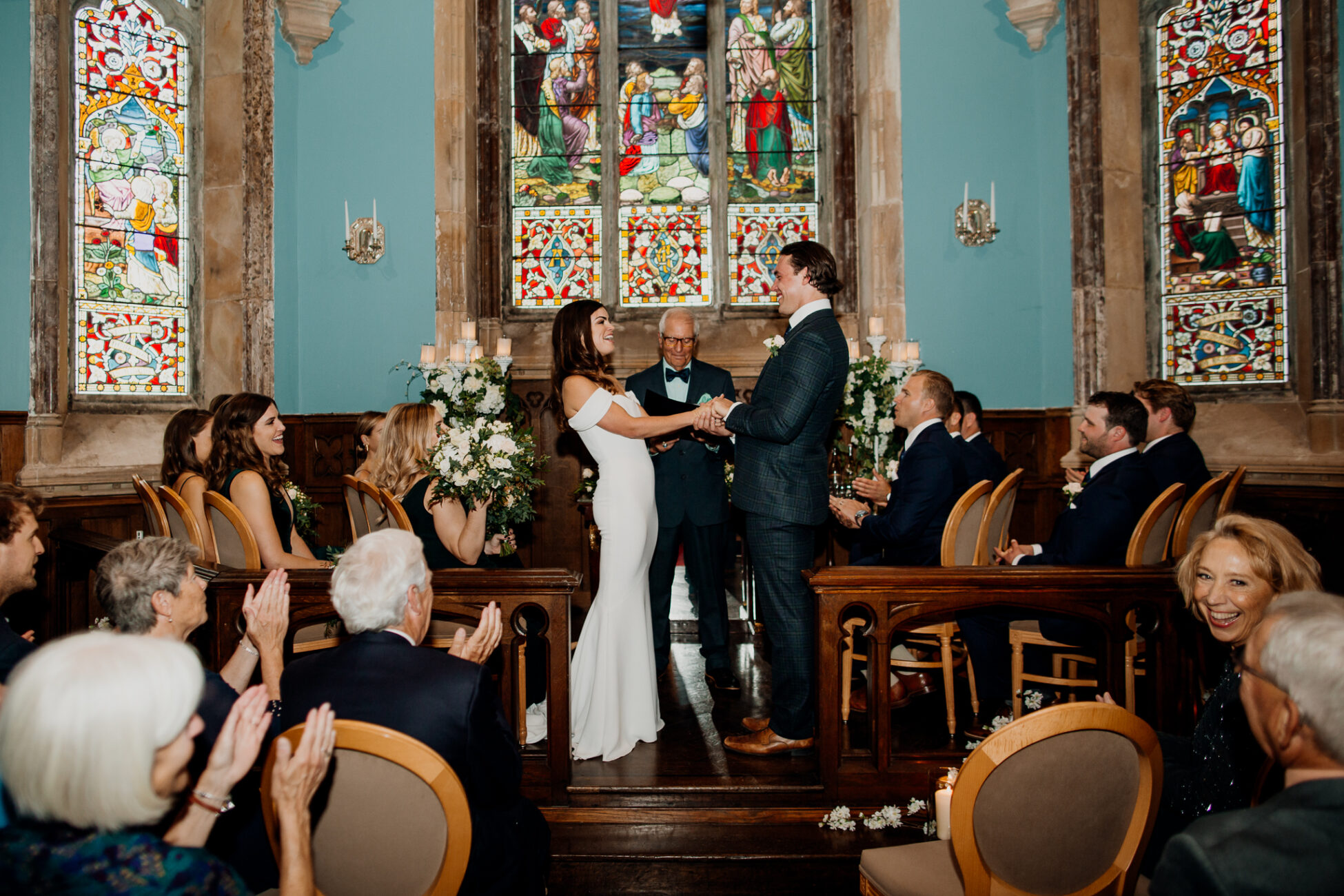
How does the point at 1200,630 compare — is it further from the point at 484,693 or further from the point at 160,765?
the point at 160,765

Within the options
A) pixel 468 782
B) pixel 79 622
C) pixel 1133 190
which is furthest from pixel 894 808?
pixel 1133 190

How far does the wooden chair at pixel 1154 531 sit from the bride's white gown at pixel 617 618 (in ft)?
5.78

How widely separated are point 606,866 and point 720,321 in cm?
507

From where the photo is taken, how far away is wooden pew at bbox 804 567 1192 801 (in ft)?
9.03

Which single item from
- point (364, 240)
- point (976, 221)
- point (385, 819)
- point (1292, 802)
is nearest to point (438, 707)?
point (385, 819)

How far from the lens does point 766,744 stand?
310 centimetres

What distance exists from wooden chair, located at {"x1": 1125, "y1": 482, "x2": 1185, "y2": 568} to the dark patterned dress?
290 centimetres

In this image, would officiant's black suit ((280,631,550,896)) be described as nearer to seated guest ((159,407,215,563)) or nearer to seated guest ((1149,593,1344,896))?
seated guest ((1149,593,1344,896))

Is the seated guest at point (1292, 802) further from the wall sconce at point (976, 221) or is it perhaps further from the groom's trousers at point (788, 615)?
the wall sconce at point (976, 221)

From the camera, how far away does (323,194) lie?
659 centimetres

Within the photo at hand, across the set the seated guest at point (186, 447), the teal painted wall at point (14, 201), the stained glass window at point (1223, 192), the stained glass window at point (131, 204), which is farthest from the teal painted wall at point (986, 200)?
the teal painted wall at point (14, 201)

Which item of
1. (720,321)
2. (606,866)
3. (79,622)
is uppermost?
(720,321)

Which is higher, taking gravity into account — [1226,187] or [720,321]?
[1226,187]

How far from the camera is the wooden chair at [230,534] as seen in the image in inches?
121
